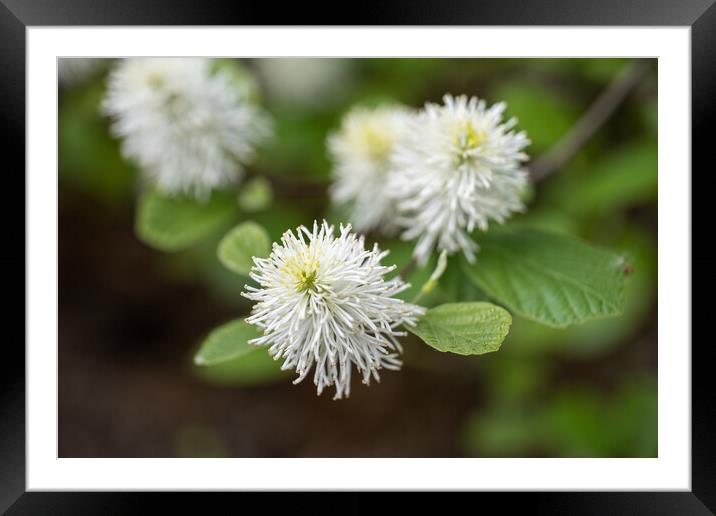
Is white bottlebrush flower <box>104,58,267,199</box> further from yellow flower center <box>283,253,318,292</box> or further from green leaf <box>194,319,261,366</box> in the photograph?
yellow flower center <box>283,253,318,292</box>

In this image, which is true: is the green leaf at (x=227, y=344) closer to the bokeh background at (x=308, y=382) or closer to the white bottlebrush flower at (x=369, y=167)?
the white bottlebrush flower at (x=369, y=167)

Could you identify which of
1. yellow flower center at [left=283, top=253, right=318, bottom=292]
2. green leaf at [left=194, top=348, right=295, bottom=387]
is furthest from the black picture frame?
green leaf at [left=194, top=348, right=295, bottom=387]

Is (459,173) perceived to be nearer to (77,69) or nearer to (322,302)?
(322,302)

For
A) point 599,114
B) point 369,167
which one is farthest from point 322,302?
point 599,114

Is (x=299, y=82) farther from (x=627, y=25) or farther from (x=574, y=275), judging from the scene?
(x=574, y=275)

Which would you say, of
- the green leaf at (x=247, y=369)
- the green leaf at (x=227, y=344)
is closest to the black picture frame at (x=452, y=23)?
the green leaf at (x=227, y=344)

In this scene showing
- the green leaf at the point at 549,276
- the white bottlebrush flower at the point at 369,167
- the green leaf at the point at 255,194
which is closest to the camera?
the green leaf at the point at 549,276
